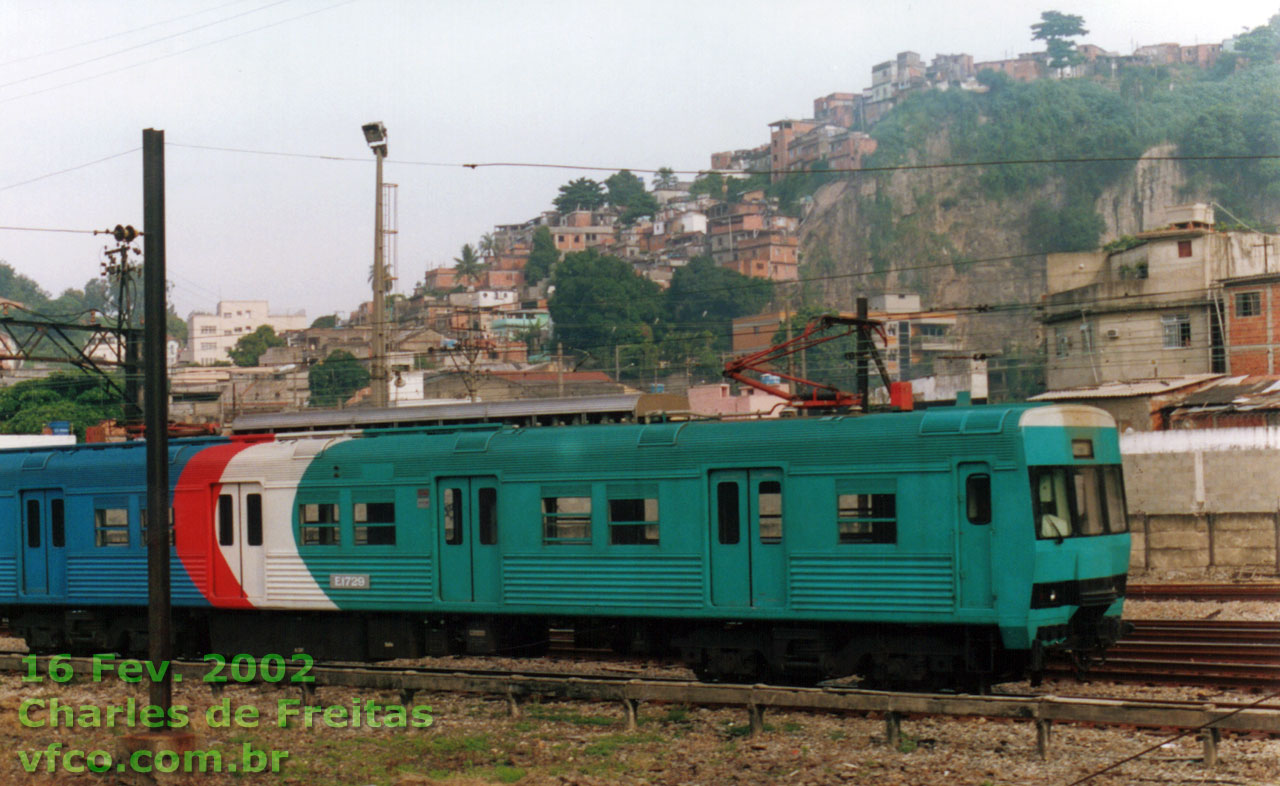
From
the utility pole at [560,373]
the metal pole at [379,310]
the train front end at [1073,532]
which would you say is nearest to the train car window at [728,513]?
the train front end at [1073,532]

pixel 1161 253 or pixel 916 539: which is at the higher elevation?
pixel 1161 253

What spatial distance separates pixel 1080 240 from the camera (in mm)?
181375

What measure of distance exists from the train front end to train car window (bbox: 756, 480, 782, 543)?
109 inches

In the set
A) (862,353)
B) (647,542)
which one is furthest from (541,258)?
(647,542)

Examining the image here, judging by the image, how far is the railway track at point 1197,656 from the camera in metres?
14.6

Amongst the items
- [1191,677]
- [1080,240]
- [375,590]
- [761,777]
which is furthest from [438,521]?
[1080,240]

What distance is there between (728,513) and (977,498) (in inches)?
114

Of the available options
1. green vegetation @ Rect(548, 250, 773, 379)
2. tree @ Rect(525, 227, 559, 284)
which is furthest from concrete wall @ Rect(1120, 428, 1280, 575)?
tree @ Rect(525, 227, 559, 284)

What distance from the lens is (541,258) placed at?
193125mm

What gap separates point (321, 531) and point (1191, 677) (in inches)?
437

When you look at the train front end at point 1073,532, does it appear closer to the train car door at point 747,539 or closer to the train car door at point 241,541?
the train car door at point 747,539

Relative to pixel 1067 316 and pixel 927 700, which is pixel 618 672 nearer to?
pixel 927 700

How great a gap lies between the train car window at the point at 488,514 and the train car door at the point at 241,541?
3631 mm

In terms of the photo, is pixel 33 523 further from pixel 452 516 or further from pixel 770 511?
pixel 770 511
